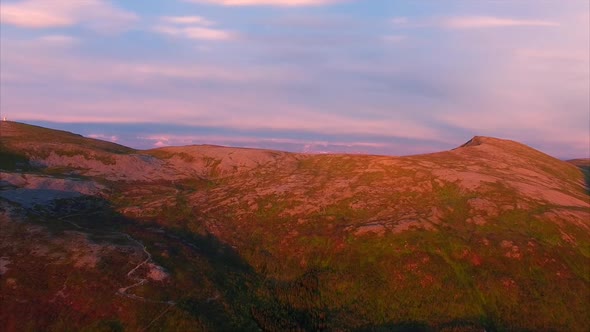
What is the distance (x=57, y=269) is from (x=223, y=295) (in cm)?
3393

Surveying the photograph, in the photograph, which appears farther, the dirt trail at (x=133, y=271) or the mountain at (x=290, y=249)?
the mountain at (x=290, y=249)

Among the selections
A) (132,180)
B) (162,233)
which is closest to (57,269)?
(162,233)

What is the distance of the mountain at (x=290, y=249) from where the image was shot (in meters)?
84.0

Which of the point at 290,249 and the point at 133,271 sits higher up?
the point at 290,249

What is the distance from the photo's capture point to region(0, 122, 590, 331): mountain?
84.0 m

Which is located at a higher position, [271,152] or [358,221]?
[271,152]

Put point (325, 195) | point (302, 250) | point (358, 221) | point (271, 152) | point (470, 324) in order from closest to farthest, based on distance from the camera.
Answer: point (470, 324) < point (302, 250) < point (358, 221) < point (325, 195) < point (271, 152)

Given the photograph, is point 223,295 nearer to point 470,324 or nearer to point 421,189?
point 470,324

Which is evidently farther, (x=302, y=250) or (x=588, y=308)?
(x=302, y=250)

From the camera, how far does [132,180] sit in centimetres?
15688

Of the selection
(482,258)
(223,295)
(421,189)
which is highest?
(421,189)

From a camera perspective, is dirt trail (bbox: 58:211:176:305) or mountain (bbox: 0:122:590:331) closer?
dirt trail (bbox: 58:211:176:305)

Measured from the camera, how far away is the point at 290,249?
4333 inches

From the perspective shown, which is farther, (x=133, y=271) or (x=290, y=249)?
(x=290, y=249)
